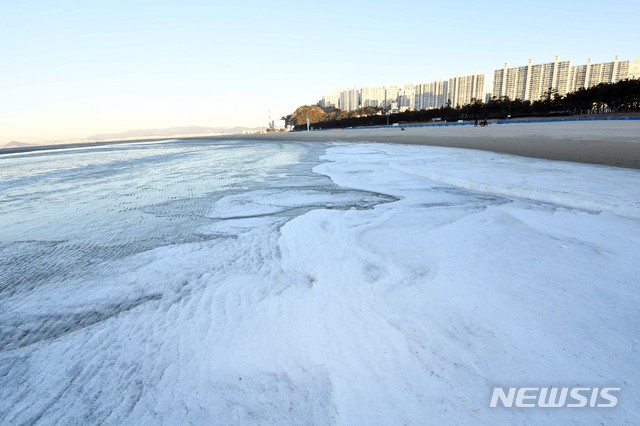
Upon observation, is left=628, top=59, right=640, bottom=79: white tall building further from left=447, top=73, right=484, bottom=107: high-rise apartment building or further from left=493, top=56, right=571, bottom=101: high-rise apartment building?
left=447, top=73, right=484, bottom=107: high-rise apartment building

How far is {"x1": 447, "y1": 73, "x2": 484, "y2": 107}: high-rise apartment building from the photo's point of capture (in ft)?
488

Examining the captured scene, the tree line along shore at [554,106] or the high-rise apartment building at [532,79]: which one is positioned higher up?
the high-rise apartment building at [532,79]

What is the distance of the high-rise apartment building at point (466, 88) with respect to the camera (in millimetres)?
148875

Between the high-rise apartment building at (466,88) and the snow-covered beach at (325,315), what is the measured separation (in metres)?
166

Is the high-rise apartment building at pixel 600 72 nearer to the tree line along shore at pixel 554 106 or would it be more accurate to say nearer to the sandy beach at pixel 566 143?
the tree line along shore at pixel 554 106

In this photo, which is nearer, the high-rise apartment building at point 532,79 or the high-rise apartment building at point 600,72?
the high-rise apartment building at point 600,72

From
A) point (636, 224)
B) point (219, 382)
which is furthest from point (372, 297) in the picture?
point (636, 224)

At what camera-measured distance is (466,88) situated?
505 ft

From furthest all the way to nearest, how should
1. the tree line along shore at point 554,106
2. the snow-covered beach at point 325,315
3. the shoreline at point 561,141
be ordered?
Result: 1. the tree line along shore at point 554,106
2. the shoreline at point 561,141
3. the snow-covered beach at point 325,315

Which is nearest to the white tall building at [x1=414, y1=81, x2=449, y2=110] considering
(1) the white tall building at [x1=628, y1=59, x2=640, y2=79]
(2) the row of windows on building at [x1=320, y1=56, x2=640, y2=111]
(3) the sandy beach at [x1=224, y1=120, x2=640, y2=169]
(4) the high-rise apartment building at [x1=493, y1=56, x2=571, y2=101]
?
(2) the row of windows on building at [x1=320, y1=56, x2=640, y2=111]

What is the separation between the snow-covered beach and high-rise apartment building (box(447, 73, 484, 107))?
166 meters

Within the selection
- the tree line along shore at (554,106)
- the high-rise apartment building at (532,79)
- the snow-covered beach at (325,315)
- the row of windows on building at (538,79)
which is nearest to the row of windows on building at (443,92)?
the row of windows on building at (538,79)

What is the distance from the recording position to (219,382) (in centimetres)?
169

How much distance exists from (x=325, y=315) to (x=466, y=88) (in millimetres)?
178549
